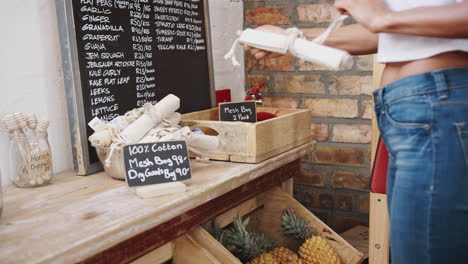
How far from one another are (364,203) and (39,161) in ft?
4.70

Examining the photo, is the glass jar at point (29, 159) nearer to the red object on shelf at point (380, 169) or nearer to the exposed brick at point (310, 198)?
the red object on shelf at point (380, 169)

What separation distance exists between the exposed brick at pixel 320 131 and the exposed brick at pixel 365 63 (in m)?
0.30

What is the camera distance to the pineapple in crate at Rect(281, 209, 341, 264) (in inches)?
55.8

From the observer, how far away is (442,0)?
2.82 feet

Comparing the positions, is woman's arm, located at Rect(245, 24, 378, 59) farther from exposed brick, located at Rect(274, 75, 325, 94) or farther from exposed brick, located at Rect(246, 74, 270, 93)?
exposed brick, located at Rect(246, 74, 270, 93)

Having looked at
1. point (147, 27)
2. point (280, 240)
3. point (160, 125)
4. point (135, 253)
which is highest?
point (147, 27)

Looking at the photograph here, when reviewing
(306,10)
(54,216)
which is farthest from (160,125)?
(306,10)

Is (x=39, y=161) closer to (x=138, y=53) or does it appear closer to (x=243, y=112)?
(x=138, y=53)

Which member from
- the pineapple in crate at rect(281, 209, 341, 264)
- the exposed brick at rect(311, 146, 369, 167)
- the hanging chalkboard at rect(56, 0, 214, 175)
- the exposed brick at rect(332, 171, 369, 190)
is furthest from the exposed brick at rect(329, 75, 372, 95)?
the pineapple in crate at rect(281, 209, 341, 264)

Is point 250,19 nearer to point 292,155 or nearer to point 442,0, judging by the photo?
point 292,155

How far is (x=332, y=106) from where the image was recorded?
6.59 feet

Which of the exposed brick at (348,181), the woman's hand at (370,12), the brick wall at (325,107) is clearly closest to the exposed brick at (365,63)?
the brick wall at (325,107)

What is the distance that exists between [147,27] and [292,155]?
66cm

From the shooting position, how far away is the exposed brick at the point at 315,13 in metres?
1.95
